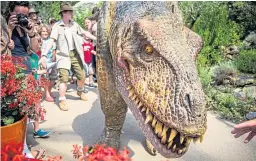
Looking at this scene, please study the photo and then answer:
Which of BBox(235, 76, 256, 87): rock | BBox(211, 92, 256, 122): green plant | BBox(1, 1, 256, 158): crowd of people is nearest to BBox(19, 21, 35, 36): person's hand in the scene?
BBox(1, 1, 256, 158): crowd of people

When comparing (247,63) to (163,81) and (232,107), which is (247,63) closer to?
(232,107)

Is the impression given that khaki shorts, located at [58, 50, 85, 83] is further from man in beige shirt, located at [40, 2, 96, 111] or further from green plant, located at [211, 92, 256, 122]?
green plant, located at [211, 92, 256, 122]

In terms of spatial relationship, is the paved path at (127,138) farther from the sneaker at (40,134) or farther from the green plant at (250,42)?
the green plant at (250,42)

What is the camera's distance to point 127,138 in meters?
4.18

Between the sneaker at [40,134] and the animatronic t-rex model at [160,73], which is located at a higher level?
the animatronic t-rex model at [160,73]

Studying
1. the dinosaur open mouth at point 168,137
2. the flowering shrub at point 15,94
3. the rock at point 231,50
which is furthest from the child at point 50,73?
the rock at point 231,50

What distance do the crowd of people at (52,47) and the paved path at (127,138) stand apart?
21 cm

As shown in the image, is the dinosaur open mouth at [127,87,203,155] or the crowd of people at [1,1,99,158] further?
the crowd of people at [1,1,99,158]

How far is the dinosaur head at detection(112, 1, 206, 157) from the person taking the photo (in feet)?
6.21

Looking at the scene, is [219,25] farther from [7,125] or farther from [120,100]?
[7,125]

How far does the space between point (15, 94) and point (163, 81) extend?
1.44 m

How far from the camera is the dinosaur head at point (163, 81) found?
189 cm

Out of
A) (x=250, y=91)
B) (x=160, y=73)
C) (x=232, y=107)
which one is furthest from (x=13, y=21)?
(x=250, y=91)

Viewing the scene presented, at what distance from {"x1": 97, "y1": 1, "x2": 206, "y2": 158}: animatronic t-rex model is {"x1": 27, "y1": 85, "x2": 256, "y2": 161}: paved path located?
1.55m
